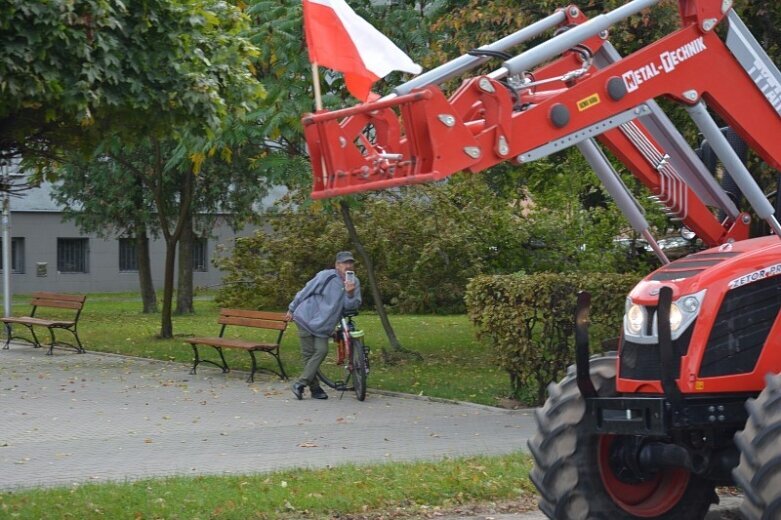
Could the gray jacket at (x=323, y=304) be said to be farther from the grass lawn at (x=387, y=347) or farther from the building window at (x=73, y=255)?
the building window at (x=73, y=255)

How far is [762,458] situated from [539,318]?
772cm

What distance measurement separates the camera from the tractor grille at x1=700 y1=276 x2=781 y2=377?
6781mm

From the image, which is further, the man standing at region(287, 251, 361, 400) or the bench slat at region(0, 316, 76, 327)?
the bench slat at region(0, 316, 76, 327)

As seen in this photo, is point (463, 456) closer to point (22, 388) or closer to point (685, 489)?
point (685, 489)

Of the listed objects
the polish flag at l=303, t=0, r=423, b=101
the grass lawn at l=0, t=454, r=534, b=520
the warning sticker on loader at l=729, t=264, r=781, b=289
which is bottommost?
the grass lawn at l=0, t=454, r=534, b=520

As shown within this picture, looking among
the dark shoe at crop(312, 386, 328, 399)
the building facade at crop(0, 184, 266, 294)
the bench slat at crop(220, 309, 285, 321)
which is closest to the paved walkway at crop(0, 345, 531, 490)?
the dark shoe at crop(312, 386, 328, 399)

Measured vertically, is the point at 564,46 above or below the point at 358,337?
above

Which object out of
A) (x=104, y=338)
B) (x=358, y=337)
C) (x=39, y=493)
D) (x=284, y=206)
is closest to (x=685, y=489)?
(x=39, y=493)

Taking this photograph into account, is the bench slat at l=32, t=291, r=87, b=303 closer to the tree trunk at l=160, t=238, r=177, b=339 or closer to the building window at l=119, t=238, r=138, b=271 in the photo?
the tree trunk at l=160, t=238, r=177, b=339

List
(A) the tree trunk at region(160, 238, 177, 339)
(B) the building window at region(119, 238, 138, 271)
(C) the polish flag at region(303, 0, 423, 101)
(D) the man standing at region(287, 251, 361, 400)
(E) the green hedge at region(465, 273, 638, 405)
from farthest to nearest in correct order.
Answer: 1. (B) the building window at region(119, 238, 138, 271)
2. (A) the tree trunk at region(160, 238, 177, 339)
3. (D) the man standing at region(287, 251, 361, 400)
4. (E) the green hedge at region(465, 273, 638, 405)
5. (C) the polish flag at region(303, 0, 423, 101)

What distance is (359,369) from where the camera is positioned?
14.7 m

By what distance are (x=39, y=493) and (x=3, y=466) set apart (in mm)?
1939

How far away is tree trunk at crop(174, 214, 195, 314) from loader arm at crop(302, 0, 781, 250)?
23.6m

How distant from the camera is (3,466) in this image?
10.6 m
